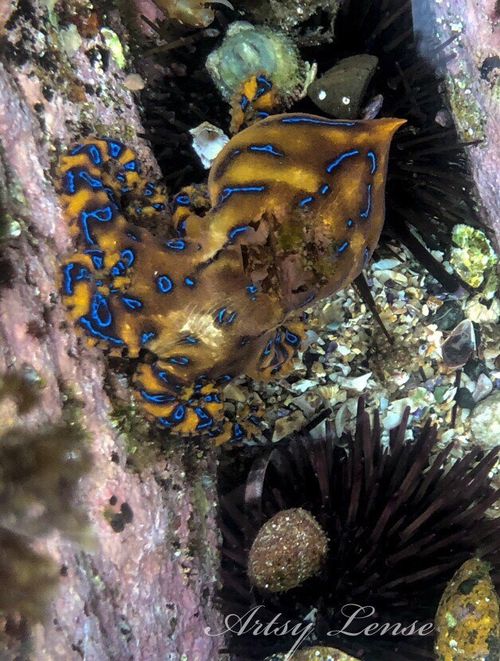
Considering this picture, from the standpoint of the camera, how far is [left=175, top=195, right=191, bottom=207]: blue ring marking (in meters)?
2.46

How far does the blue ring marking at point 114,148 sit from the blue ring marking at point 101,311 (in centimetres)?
57

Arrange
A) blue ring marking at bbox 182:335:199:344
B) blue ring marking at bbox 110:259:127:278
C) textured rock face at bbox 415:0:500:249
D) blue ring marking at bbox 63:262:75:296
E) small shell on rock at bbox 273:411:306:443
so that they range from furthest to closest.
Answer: small shell on rock at bbox 273:411:306:443, textured rock face at bbox 415:0:500:249, blue ring marking at bbox 182:335:199:344, blue ring marking at bbox 110:259:127:278, blue ring marking at bbox 63:262:75:296

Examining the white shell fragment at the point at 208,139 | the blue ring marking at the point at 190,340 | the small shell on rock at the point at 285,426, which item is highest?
the white shell fragment at the point at 208,139

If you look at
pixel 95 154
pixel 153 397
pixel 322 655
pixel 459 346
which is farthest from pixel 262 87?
pixel 322 655

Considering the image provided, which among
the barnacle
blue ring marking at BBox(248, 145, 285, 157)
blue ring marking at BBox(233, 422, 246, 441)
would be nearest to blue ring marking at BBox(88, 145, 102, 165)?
the barnacle

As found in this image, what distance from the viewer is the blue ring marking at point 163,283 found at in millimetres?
2242

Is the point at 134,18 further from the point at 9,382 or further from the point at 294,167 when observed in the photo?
the point at 9,382

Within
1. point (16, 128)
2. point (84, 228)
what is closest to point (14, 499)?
point (84, 228)

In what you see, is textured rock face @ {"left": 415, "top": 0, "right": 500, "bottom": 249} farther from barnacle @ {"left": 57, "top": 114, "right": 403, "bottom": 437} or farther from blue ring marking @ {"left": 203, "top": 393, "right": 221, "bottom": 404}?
blue ring marking @ {"left": 203, "top": 393, "right": 221, "bottom": 404}

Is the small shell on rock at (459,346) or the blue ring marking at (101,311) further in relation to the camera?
the small shell on rock at (459,346)

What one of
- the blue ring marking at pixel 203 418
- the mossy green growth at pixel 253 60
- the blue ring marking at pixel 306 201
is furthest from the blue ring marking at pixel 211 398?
the mossy green growth at pixel 253 60

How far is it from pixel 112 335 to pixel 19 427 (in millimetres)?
470

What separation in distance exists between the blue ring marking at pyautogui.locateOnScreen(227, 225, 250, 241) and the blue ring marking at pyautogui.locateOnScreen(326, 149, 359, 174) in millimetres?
390

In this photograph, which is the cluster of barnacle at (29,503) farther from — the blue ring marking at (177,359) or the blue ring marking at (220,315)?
the blue ring marking at (220,315)
